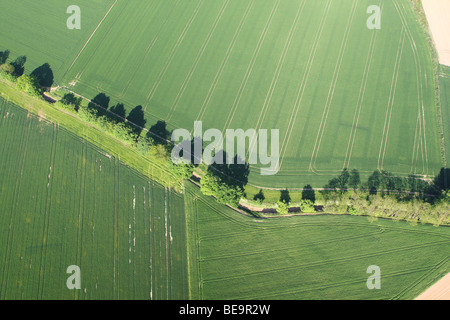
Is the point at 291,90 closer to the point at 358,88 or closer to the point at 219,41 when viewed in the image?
the point at 358,88

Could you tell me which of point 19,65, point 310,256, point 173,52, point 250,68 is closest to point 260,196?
point 310,256

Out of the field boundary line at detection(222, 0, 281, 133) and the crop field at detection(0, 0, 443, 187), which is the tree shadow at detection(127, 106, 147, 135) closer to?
the crop field at detection(0, 0, 443, 187)

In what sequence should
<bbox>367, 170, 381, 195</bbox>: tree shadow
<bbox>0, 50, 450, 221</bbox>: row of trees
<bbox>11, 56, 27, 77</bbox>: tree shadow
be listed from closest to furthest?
<bbox>0, 50, 450, 221</bbox>: row of trees < <bbox>367, 170, 381, 195</bbox>: tree shadow < <bbox>11, 56, 27, 77</bbox>: tree shadow

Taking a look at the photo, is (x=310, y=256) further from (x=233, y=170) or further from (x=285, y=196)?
(x=233, y=170)

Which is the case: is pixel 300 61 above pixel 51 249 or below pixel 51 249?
above

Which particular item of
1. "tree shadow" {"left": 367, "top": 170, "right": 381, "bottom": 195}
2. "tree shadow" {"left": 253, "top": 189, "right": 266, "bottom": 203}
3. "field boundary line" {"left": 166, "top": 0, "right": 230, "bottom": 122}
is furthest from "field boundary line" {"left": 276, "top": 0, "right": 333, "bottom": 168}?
"field boundary line" {"left": 166, "top": 0, "right": 230, "bottom": 122}

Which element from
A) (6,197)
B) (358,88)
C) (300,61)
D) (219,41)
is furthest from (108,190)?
(358,88)

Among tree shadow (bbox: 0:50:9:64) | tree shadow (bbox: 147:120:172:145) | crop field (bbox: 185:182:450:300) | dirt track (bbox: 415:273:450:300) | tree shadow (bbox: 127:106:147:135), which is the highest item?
tree shadow (bbox: 0:50:9:64)
